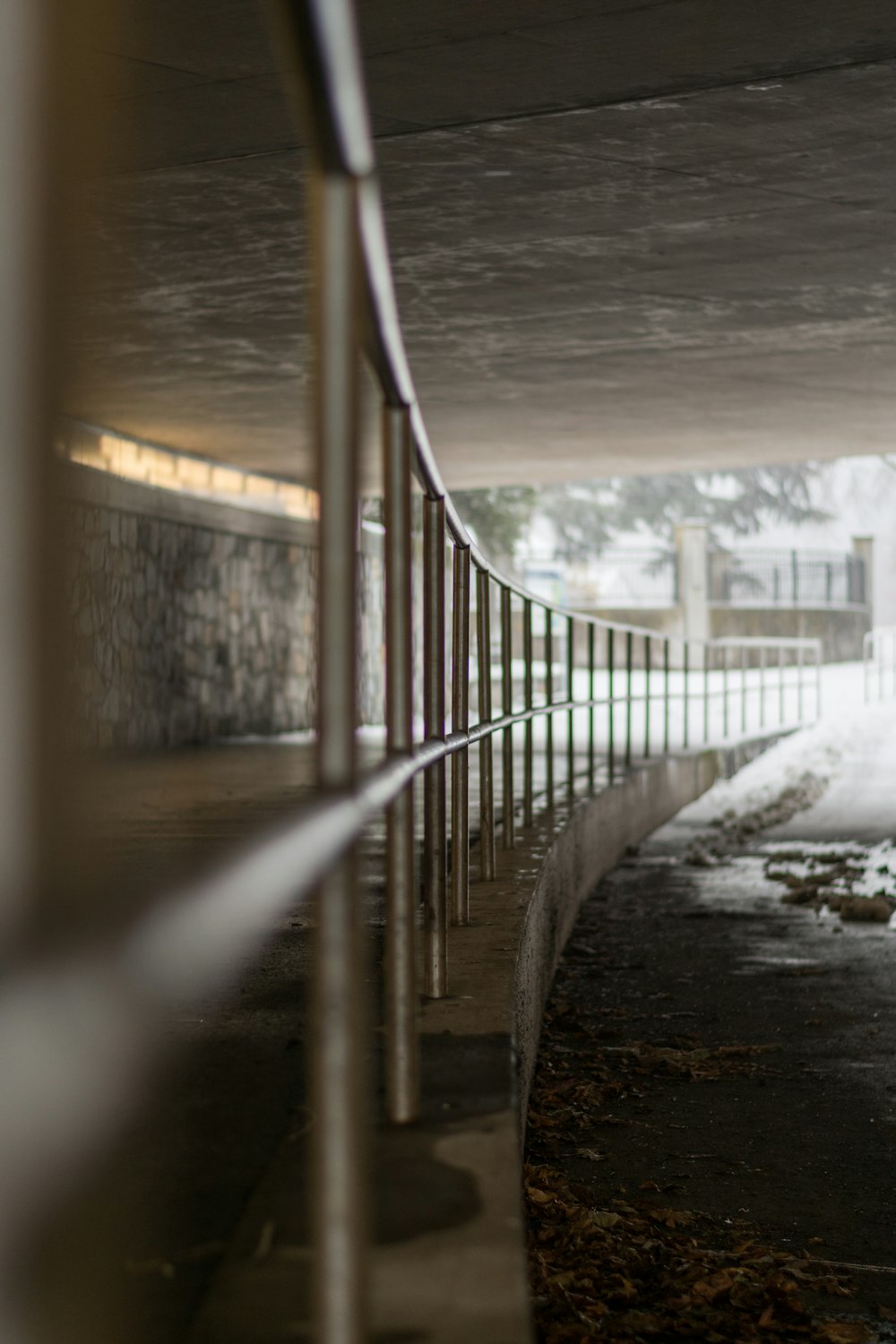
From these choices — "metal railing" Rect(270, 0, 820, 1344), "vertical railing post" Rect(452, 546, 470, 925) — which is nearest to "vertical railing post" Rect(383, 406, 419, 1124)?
"metal railing" Rect(270, 0, 820, 1344)

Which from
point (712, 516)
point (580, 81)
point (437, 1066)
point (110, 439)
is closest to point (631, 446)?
point (110, 439)

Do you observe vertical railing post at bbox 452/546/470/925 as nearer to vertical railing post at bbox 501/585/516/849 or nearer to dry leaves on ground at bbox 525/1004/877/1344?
dry leaves on ground at bbox 525/1004/877/1344

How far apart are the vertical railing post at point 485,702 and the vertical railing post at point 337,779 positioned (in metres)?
2.60

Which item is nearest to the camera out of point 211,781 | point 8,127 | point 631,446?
point 8,127

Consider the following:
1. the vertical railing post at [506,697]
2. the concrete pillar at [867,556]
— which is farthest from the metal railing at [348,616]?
the concrete pillar at [867,556]

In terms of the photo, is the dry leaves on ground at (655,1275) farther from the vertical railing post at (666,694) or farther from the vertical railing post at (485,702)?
the vertical railing post at (666,694)

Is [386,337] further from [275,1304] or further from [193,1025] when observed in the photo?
[193,1025]

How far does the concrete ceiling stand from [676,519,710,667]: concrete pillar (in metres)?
18.0

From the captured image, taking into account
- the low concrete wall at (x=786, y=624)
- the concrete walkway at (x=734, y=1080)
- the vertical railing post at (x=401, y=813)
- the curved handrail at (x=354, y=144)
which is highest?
the low concrete wall at (x=786, y=624)

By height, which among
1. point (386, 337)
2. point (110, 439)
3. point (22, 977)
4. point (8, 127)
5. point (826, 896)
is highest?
point (110, 439)

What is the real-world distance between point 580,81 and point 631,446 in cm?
839

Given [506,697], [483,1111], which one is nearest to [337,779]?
[483,1111]

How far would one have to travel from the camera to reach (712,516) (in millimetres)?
37250

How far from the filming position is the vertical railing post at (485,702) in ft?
14.2
